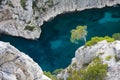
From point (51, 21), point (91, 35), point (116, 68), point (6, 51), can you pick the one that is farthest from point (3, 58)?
point (51, 21)

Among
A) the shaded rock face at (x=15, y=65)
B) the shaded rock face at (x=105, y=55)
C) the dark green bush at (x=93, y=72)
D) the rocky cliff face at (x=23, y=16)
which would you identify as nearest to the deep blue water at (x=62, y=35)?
the rocky cliff face at (x=23, y=16)

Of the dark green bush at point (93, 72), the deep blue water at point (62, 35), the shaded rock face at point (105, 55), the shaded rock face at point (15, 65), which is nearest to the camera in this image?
the shaded rock face at point (15, 65)

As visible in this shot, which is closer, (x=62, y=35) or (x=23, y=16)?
(x=23, y=16)

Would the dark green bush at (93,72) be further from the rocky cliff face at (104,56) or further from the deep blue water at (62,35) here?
the deep blue water at (62,35)

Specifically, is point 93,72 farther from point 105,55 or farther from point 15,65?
point 15,65

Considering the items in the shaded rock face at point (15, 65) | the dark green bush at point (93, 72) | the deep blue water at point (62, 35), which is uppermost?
the deep blue water at point (62, 35)

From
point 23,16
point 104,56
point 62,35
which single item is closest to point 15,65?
point 104,56

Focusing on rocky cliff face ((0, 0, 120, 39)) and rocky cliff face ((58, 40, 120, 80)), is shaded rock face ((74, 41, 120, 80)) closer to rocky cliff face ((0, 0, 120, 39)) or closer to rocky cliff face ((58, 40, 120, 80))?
rocky cliff face ((58, 40, 120, 80))
